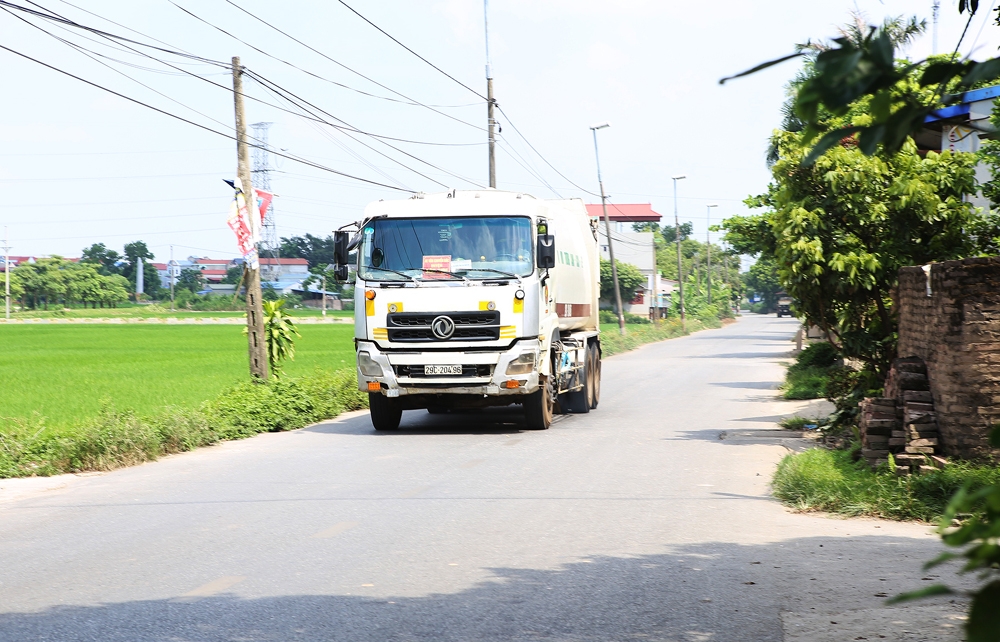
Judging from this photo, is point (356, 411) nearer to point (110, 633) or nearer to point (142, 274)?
point (110, 633)

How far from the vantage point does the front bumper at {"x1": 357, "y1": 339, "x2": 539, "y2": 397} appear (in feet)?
48.4

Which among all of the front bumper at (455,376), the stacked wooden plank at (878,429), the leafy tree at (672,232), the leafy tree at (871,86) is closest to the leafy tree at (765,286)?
the leafy tree at (672,232)

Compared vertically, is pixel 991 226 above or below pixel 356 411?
above

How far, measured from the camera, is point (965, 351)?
369 inches

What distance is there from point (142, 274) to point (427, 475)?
496ft

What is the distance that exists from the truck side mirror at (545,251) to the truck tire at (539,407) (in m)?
1.68

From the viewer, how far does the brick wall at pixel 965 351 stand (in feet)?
30.1

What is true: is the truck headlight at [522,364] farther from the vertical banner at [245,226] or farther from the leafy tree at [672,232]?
the leafy tree at [672,232]

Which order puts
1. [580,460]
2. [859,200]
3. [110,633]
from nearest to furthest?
1. [110,633]
2. [580,460]
3. [859,200]

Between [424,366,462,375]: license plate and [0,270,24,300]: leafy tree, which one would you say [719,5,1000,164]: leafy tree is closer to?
[424,366,462,375]: license plate

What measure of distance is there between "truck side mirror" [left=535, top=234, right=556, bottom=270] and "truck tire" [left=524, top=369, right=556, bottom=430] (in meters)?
1.68

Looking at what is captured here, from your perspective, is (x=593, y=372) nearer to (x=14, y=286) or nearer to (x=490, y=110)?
(x=490, y=110)

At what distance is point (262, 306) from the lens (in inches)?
756

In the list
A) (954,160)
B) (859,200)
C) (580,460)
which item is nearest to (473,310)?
(580,460)
